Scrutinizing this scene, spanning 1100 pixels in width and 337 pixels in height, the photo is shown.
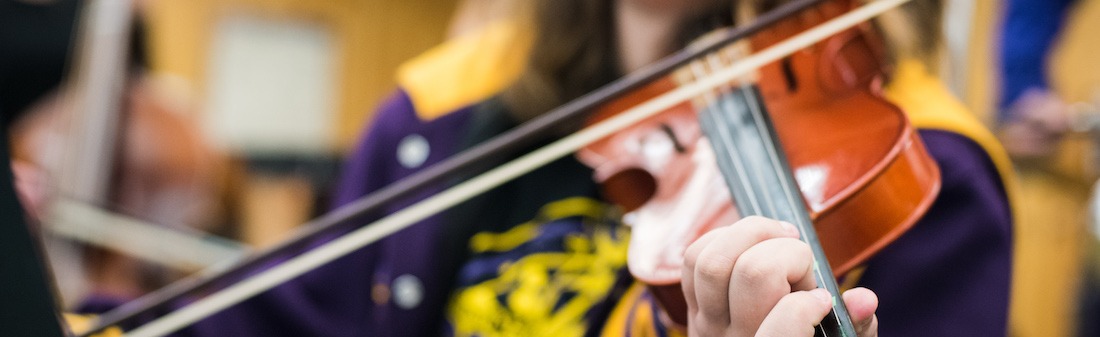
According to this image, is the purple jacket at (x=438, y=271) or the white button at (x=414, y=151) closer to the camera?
the purple jacket at (x=438, y=271)

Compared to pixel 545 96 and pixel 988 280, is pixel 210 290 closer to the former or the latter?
pixel 545 96

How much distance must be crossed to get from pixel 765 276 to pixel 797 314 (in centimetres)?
2

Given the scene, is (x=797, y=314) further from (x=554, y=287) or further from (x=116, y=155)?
(x=116, y=155)

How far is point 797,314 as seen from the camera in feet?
0.95

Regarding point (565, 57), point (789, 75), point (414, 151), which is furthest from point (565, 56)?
point (789, 75)

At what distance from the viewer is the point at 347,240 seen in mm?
675

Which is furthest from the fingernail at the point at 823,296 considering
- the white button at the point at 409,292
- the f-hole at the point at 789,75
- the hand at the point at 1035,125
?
the hand at the point at 1035,125

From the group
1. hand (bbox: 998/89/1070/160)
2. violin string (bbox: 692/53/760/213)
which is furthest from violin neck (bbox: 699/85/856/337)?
hand (bbox: 998/89/1070/160)

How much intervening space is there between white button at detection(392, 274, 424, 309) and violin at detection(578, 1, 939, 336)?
15cm

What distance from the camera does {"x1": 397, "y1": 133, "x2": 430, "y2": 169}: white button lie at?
695 mm

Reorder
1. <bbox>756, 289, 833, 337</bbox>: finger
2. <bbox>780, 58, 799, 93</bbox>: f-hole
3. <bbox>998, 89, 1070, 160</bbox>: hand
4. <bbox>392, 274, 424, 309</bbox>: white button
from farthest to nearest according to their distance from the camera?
<bbox>998, 89, 1070, 160</bbox>: hand < <bbox>392, 274, 424, 309</bbox>: white button < <bbox>780, 58, 799, 93</bbox>: f-hole < <bbox>756, 289, 833, 337</bbox>: finger

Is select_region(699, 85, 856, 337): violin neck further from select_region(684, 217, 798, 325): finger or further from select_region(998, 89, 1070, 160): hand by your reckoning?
select_region(998, 89, 1070, 160): hand

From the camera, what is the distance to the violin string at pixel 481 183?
520 mm

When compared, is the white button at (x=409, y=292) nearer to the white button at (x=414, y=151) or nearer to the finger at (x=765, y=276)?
the white button at (x=414, y=151)
